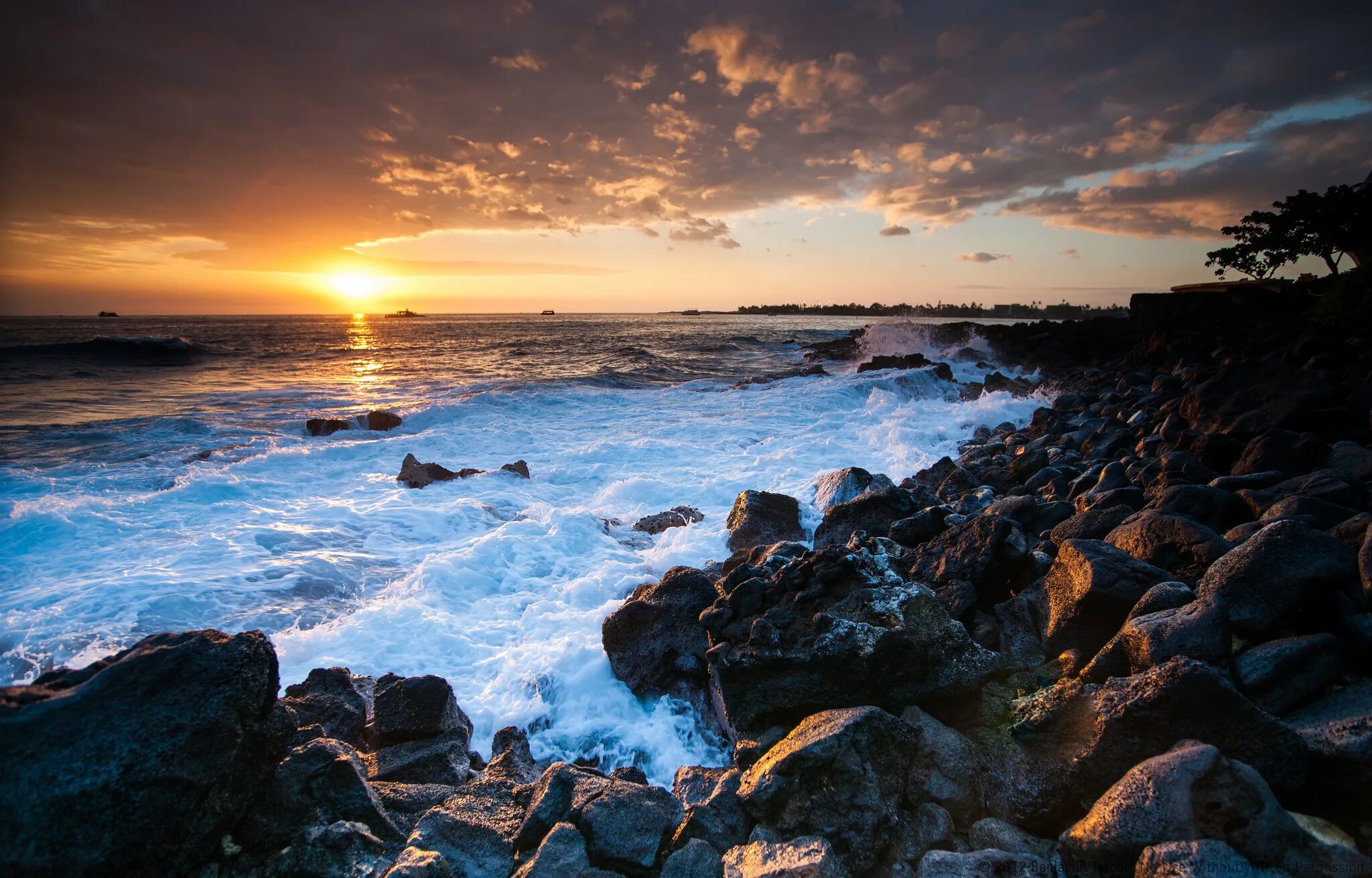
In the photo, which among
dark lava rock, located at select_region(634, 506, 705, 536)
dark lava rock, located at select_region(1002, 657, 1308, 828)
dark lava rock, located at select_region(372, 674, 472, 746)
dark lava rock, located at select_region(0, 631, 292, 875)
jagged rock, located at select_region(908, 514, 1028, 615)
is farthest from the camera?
dark lava rock, located at select_region(634, 506, 705, 536)

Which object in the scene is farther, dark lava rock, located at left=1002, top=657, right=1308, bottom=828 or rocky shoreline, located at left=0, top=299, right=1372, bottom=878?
dark lava rock, located at left=1002, top=657, right=1308, bottom=828

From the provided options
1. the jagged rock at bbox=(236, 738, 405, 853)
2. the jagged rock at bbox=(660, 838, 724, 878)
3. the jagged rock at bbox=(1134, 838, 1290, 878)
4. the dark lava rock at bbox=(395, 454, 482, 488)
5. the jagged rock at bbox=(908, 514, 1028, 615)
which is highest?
the jagged rock at bbox=(908, 514, 1028, 615)

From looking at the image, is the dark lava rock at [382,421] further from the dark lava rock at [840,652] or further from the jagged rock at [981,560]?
the jagged rock at [981,560]

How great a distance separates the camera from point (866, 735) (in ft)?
9.41

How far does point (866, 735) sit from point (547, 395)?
704 inches

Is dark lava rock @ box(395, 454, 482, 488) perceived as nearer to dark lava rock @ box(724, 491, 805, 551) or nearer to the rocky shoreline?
dark lava rock @ box(724, 491, 805, 551)

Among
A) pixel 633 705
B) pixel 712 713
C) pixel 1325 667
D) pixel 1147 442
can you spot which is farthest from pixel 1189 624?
pixel 1147 442

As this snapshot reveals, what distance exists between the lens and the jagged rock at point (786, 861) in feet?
7.59

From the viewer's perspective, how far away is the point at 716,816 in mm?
2803

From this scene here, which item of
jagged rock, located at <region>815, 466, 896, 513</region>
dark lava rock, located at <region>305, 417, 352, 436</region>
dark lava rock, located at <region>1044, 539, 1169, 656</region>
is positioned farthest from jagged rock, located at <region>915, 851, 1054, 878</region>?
dark lava rock, located at <region>305, 417, 352, 436</region>

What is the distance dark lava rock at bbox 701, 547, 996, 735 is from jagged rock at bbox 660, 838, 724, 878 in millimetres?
1084

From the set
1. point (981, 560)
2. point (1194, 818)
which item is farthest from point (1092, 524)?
point (1194, 818)

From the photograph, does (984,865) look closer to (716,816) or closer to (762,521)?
(716,816)

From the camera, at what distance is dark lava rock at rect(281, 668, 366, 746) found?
3756 mm
